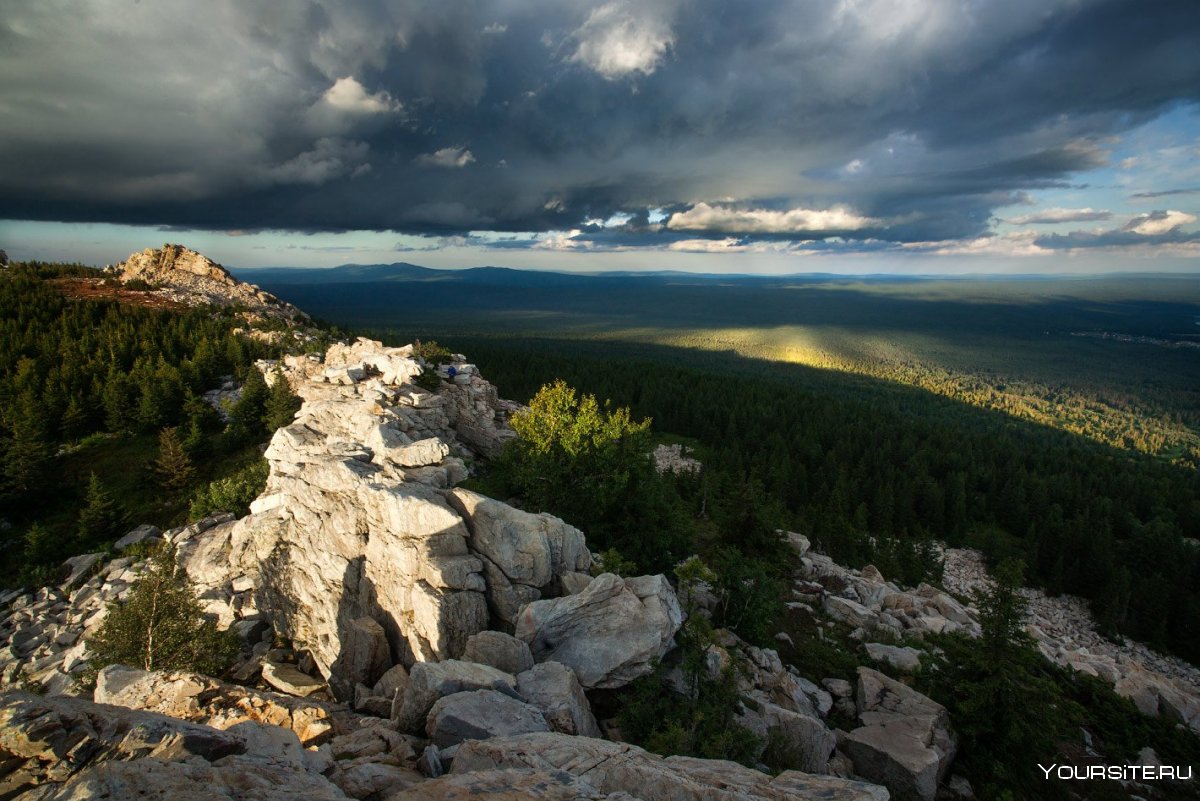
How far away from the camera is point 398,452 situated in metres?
32.8

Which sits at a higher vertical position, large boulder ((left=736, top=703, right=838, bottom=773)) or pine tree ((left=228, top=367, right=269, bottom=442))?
pine tree ((left=228, top=367, right=269, bottom=442))

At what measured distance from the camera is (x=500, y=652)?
20734 mm

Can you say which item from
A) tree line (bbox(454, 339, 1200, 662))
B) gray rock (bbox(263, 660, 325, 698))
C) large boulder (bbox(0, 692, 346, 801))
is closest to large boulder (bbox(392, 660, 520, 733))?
large boulder (bbox(0, 692, 346, 801))

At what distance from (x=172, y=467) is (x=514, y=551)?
141 feet

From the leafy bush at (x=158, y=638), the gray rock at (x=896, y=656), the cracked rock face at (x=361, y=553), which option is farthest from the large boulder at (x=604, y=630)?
the gray rock at (x=896, y=656)

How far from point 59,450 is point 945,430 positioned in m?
163

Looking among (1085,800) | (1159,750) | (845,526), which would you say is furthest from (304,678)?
(845,526)

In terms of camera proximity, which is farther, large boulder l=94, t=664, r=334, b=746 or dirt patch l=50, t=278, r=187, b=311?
dirt patch l=50, t=278, r=187, b=311

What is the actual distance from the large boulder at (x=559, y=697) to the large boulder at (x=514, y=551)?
5403mm

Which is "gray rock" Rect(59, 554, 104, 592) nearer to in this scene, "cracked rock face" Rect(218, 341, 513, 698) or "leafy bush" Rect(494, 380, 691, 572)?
"cracked rock face" Rect(218, 341, 513, 698)

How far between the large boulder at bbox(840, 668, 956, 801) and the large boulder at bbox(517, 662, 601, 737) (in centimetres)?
1221

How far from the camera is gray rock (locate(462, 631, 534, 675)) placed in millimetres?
20547

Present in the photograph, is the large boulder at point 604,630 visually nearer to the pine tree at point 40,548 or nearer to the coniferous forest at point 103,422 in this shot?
the coniferous forest at point 103,422

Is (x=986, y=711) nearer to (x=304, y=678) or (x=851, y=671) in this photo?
(x=851, y=671)
